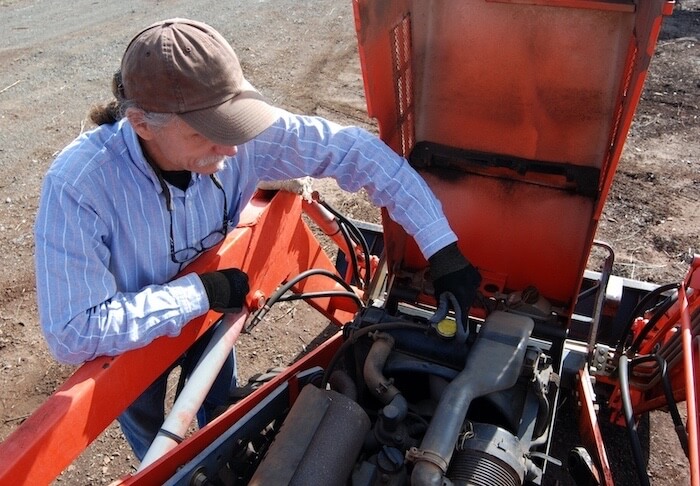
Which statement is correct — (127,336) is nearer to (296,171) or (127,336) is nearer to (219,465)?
(219,465)

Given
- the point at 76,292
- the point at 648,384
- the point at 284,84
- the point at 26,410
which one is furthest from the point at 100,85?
the point at 648,384

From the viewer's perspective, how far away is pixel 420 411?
2.14 metres

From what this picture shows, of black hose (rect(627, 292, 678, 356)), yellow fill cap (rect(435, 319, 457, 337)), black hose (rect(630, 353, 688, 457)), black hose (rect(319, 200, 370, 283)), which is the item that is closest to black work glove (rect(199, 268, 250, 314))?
yellow fill cap (rect(435, 319, 457, 337))

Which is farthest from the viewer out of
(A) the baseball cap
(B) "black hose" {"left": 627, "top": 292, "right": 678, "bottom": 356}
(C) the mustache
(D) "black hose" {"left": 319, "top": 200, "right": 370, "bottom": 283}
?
(D) "black hose" {"left": 319, "top": 200, "right": 370, "bottom": 283}

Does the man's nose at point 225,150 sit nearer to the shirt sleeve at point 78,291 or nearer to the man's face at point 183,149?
the man's face at point 183,149

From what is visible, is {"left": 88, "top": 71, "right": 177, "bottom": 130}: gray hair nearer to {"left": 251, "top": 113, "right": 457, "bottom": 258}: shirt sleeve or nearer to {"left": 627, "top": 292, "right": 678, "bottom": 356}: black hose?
{"left": 251, "top": 113, "right": 457, "bottom": 258}: shirt sleeve

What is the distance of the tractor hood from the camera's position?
2.26 m

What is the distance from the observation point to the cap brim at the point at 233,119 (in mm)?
1865

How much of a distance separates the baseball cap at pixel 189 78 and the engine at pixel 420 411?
883 millimetres

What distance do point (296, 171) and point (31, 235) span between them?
140 inches

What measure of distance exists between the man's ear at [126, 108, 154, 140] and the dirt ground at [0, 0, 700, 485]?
1.80m

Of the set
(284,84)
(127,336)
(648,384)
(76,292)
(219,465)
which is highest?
(76,292)

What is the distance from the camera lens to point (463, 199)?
9.48 feet

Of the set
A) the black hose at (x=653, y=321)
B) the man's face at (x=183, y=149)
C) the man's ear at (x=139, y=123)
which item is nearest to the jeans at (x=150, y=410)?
the man's face at (x=183, y=149)
